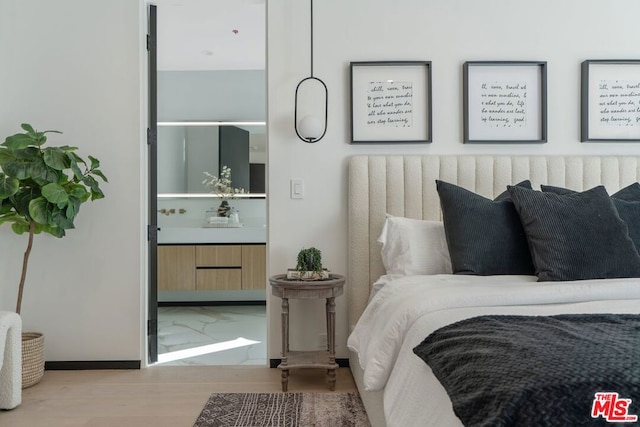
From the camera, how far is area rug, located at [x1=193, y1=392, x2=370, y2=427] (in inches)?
85.7

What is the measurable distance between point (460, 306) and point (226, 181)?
13.0 feet

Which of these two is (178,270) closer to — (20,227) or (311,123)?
(20,227)

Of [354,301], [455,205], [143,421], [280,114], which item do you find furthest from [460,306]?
Result: [280,114]

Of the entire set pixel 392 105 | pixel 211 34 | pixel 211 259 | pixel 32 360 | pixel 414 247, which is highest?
pixel 211 34

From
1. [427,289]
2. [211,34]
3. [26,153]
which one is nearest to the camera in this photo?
[427,289]

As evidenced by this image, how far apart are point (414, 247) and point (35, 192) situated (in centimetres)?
209

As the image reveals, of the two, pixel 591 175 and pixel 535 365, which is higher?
pixel 591 175

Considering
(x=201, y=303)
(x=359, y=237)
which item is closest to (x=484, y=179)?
(x=359, y=237)

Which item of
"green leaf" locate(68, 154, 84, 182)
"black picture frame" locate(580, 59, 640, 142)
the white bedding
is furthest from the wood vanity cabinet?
"black picture frame" locate(580, 59, 640, 142)

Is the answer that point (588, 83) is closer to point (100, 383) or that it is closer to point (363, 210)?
point (363, 210)

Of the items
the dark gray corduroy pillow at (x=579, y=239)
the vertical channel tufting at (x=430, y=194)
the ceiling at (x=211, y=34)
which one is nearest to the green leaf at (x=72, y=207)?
the ceiling at (x=211, y=34)

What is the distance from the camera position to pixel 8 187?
2.52m

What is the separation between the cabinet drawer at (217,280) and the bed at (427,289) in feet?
7.08

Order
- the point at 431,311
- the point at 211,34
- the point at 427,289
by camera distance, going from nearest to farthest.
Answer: the point at 431,311
the point at 427,289
the point at 211,34
